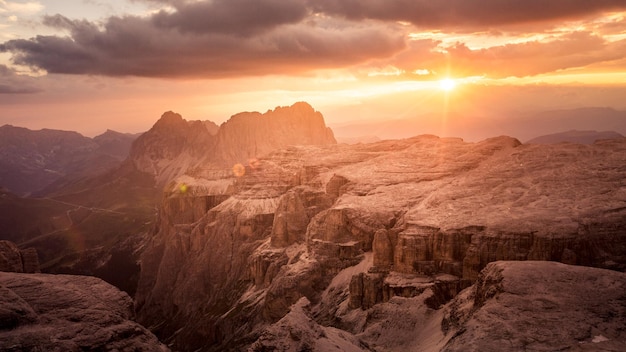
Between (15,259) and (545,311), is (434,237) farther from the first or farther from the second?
(15,259)

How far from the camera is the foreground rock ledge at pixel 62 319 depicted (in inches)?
2494

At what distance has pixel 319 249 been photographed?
17038 cm

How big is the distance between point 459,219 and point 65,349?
342ft

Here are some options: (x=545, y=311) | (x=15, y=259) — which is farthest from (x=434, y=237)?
Result: (x=15, y=259)

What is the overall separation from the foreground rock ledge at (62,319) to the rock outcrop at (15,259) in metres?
24.3

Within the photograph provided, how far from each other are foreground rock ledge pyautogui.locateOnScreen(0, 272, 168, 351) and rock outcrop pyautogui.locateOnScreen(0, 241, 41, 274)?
24.3 metres

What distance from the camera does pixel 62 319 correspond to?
69062 mm

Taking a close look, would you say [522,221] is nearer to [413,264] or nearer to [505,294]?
[413,264]

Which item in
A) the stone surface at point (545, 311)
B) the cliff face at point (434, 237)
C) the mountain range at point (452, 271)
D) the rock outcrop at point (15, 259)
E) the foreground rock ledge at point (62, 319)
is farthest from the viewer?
the cliff face at point (434, 237)

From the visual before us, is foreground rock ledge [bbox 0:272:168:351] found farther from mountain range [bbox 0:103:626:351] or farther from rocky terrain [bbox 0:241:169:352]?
mountain range [bbox 0:103:626:351]

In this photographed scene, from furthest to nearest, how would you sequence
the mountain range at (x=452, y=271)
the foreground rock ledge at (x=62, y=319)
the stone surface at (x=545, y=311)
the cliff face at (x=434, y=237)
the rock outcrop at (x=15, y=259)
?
the cliff face at (x=434, y=237), the rock outcrop at (x=15, y=259), the mountain range at (x=452, y=271), the stone surface at (x=545, y=311), the foreground rock ledge at (x=62, y=319)

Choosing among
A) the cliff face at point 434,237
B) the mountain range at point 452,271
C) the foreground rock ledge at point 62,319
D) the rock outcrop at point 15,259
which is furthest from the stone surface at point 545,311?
the rock outcrop at point 15,259

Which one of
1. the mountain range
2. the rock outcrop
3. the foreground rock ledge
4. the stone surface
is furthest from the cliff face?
the rock outcrop

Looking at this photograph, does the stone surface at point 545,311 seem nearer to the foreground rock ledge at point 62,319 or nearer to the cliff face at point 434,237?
the cliff face at point 434,237
